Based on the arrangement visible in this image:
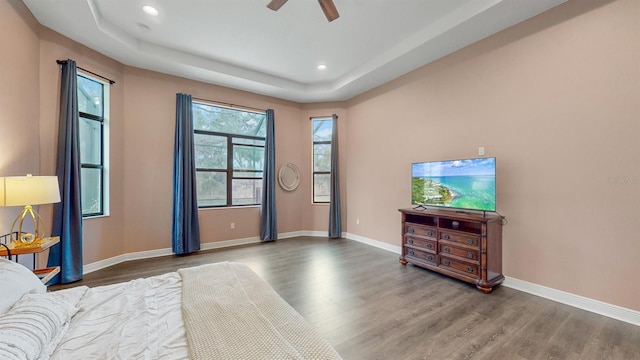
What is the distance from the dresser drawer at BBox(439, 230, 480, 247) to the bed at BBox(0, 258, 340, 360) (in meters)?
2.57

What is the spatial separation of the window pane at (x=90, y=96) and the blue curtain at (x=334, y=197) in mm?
4065

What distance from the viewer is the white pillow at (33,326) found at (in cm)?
Result: 88

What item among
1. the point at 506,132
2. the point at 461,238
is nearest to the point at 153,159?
the point at 461,238

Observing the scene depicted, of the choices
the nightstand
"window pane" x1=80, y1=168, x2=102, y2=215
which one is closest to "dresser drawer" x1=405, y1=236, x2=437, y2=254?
the nightstand

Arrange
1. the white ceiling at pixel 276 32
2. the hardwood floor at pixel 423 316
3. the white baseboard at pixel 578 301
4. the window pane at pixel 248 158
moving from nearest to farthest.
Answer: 1. the hardwood floor at pixel 423 316
2. the white baseboard at pixel 578 301
3. the white ceiling at pixel 276 32
4. the window pane at pixel 248 158

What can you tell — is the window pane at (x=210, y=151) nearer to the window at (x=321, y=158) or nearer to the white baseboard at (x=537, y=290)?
the white baseboard at (x=537, y=290)

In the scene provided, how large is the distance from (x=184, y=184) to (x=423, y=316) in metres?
4.04

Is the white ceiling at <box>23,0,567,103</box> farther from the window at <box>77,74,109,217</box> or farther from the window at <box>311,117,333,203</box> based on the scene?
the window at <box>311,117,333,203</box>

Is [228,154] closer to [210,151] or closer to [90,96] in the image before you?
[210,151]

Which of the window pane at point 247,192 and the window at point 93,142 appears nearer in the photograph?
the window at point 93,142

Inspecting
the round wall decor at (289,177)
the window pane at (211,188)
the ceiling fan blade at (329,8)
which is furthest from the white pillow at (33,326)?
the round wall decor at (289,177)

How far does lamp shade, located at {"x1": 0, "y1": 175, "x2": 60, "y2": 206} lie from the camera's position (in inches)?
82.4

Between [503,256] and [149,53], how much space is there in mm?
5568

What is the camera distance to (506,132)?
314 cm
